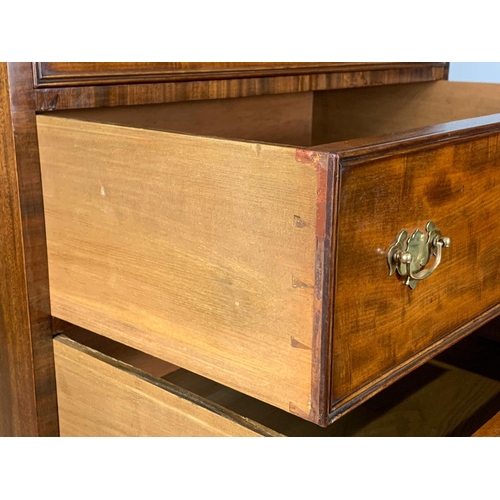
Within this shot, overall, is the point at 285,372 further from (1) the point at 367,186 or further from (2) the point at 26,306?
(2) the point at 26,306

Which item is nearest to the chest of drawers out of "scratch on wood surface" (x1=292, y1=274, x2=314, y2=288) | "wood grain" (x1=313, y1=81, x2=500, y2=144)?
"scratch on wood surface" (x1=292, y1=274, x2=314, y2=288)

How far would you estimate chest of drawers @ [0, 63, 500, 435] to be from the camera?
0.60 metres

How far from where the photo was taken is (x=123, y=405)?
832mm

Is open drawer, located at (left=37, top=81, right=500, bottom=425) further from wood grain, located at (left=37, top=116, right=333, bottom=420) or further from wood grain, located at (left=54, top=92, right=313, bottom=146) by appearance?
wood grain, located at (left=54, top=92, right=313, bottom=146)

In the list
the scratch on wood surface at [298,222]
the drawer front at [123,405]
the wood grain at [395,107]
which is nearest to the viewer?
the scratch on wood surface at [298,222]

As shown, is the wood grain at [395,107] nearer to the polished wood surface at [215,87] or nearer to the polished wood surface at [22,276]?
the polished wood surface at [215,87]

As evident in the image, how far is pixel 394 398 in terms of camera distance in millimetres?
1105

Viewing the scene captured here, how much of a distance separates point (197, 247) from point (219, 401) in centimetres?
49

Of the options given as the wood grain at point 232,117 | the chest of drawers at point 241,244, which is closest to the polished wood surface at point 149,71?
the chest of drawers at point 241,244

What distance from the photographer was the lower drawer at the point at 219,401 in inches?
30.5

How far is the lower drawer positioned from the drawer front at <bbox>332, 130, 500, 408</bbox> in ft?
0.41

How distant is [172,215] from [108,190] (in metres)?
0.09

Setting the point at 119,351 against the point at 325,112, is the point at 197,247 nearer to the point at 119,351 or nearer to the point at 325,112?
the point at 119,351

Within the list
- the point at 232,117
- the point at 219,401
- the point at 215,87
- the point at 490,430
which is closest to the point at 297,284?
the point at 490,430
